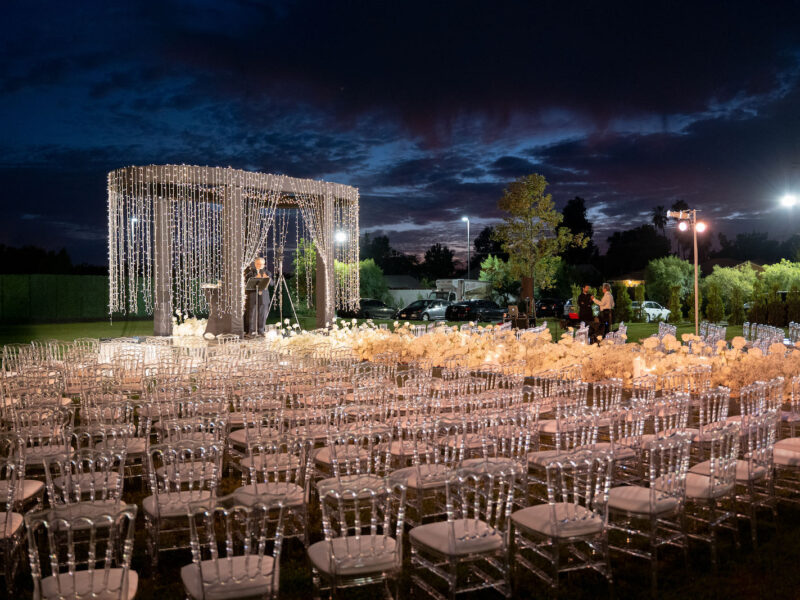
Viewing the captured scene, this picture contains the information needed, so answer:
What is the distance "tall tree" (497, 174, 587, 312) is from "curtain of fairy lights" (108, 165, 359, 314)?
904cm

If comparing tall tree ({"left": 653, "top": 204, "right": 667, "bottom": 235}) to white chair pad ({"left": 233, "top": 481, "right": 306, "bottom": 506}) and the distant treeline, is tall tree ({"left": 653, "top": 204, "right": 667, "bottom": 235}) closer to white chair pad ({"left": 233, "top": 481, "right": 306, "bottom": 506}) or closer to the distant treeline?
the distant treeline

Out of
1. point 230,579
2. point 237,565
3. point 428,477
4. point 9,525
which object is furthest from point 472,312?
point 230,579

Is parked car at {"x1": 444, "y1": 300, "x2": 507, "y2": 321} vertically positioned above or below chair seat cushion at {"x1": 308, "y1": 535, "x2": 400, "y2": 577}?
above

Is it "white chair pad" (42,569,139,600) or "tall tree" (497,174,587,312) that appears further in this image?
"tall tree" (497,174,587,312)

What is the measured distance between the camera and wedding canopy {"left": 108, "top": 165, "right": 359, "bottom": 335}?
41.7ft

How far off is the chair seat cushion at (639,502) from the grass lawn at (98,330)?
15.5 metres

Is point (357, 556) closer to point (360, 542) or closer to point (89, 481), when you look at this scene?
point (360, 542)

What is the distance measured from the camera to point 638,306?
27562 millimetres

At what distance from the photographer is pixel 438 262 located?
60.6 meters

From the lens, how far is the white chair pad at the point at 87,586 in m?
2.79

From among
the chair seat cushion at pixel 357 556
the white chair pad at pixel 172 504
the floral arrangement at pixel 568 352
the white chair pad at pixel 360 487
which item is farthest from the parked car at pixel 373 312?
the chair seat cushion at pixel 357 556

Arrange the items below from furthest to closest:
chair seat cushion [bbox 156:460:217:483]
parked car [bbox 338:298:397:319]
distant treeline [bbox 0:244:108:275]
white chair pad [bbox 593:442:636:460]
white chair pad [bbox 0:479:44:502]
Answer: distant treeline [bbox 0:244:108:275]
parked car [bbox 338:298:397:319]
white chair pad [bbox 593:442:636:460]
chair seat cushion [bbox 156:460:217:483]
white chair pad [bbox 0:479:44:502]

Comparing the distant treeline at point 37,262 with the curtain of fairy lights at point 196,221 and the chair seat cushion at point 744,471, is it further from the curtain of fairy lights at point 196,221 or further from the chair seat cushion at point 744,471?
the chair seat cushion at point 744,471

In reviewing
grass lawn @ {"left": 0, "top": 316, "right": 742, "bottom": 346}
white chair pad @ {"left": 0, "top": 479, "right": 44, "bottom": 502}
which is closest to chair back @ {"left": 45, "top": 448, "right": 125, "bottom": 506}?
white chair pad @ {"left": 0, "top": 479, "right": 44, "bottom": 502}
